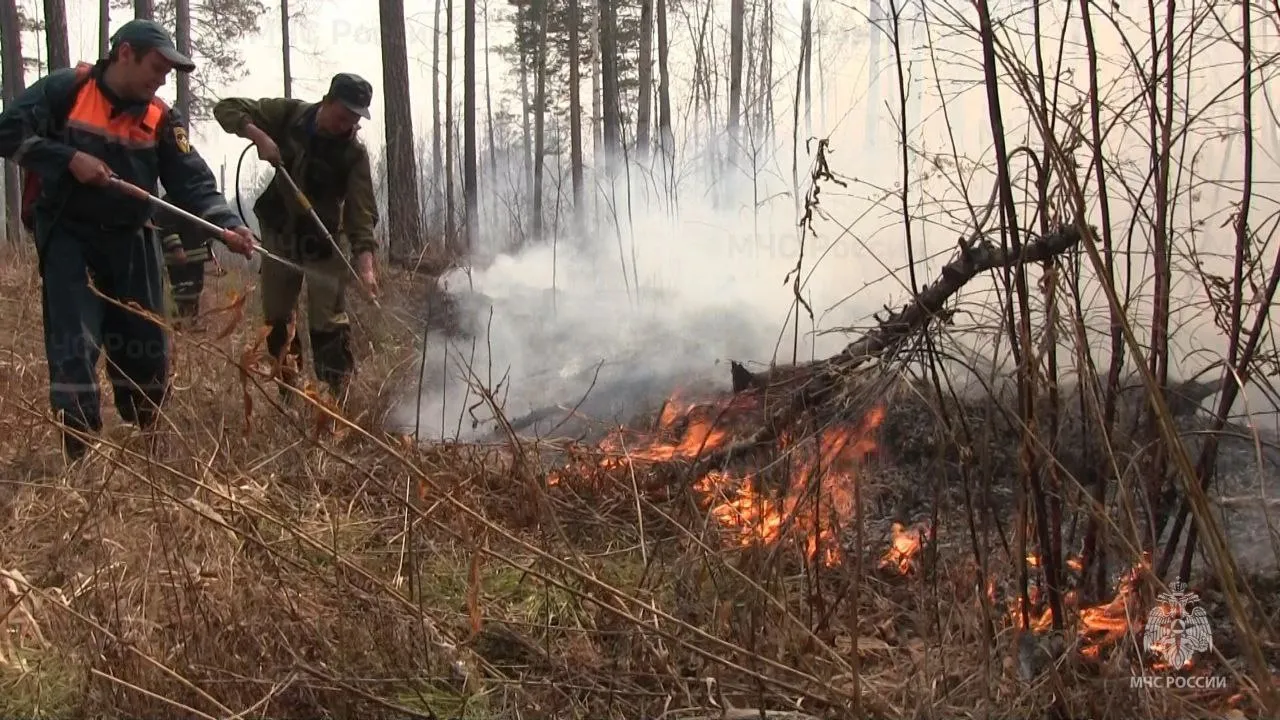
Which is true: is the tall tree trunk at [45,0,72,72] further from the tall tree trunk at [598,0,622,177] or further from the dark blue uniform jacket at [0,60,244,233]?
the dark blue uniform jacket at [0,60,244,233]

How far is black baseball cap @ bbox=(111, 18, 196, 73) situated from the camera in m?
3.29

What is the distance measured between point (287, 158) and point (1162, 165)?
4335mm

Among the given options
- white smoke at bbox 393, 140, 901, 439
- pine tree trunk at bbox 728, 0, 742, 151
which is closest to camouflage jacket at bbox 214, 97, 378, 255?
white smoke at bbox 393, 140, 901, 439

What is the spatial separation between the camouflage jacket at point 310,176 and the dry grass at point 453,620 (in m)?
2.04

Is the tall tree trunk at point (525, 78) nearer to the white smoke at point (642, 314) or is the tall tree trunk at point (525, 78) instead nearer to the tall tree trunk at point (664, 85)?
the tall tree trunk at point (664, 85)

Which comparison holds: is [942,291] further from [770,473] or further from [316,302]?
[316,302]

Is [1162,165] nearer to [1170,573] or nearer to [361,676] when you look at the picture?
[1170,573]

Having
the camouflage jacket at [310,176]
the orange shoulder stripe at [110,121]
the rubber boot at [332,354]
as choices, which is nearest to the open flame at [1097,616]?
the orange shoulder stripe at [110,121]

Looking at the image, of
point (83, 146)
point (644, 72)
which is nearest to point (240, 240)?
point (83, 146)

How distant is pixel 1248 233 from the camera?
2.02m

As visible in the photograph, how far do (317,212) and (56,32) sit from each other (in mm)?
8477

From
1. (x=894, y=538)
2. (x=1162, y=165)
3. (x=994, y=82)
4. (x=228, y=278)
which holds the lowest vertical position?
(x=894, y=538)

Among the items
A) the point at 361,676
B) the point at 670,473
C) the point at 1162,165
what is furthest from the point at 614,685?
the point at 1162,165

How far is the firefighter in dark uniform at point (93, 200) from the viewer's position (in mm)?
3286
